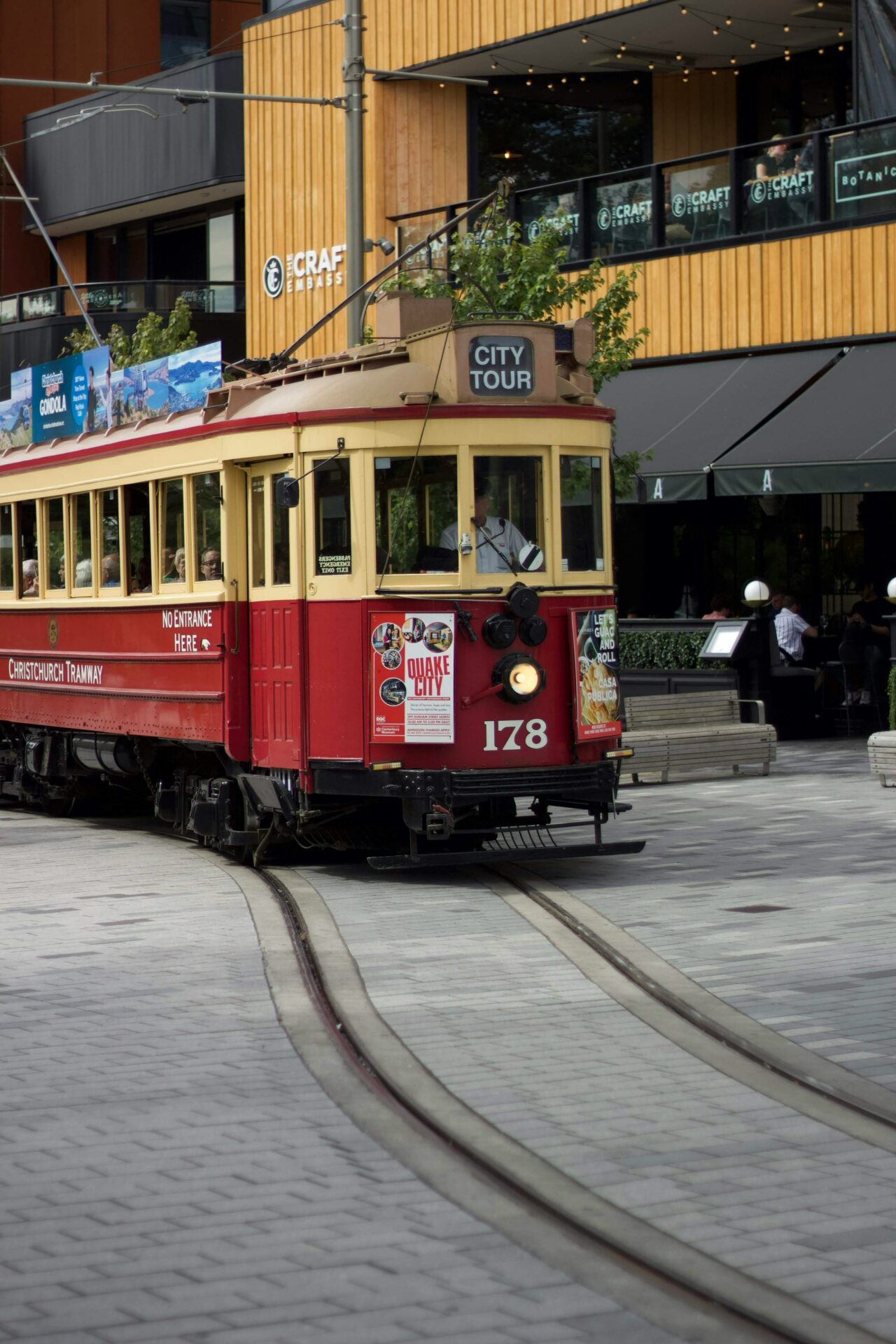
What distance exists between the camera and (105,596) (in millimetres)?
15141

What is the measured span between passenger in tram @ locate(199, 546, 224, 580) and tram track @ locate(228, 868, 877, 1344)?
16.5 ft

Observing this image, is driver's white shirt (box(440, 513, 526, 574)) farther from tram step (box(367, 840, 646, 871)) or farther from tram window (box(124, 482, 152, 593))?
tram window (box(124, 482, 152, 593))

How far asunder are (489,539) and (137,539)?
3558mm

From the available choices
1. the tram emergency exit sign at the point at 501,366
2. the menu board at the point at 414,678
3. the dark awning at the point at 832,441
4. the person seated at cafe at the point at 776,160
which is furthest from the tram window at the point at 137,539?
the person seated at cafe at the point at 776,160

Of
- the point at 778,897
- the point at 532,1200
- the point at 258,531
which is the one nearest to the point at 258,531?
the point at 258,531

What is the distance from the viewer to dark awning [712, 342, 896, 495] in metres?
19.8

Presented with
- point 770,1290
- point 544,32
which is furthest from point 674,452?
point 770,1290

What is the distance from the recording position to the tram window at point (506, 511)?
471 inches

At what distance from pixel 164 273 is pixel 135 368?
24037mm

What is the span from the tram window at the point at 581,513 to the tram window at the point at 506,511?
18 centimetres

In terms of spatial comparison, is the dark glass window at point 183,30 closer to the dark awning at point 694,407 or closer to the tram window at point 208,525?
the dark awning at point 694,407

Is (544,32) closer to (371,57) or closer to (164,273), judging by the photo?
(371,57)

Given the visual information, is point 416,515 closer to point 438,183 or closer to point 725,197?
point 725,197

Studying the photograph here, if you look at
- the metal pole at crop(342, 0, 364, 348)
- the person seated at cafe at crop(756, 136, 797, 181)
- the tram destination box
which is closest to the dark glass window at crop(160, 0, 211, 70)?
the person seated at cafe at crop(756, 136, 797, 181)
